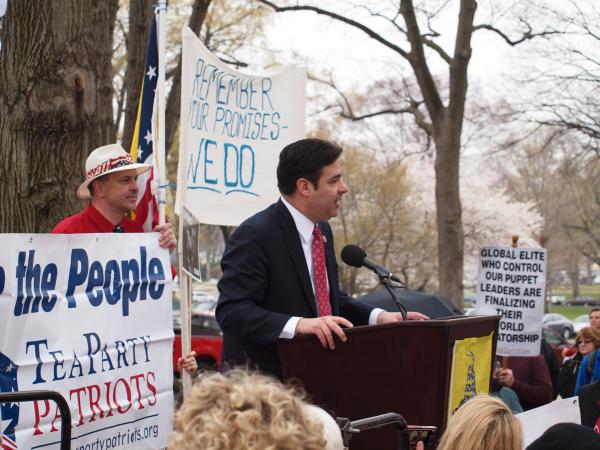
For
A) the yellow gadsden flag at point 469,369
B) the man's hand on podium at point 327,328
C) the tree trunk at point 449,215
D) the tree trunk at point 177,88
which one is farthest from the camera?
the tree trunk at point 449,215

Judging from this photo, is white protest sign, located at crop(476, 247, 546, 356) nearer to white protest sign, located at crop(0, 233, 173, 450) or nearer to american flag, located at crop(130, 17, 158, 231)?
american flag, located at crop(130, 17, 158, 231)

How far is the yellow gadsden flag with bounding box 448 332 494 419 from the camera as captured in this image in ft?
11.4

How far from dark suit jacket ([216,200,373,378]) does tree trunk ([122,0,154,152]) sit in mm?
8652

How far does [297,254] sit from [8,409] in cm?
151

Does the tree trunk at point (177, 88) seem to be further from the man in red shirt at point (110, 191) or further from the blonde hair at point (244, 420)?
the blonde hair at point (244, 420)

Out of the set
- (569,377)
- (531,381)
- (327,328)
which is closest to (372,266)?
(327,328)

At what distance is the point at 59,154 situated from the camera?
239 inches

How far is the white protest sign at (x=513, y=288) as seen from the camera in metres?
8.66

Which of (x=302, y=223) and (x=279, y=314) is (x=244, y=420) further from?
(x=302, y=223)

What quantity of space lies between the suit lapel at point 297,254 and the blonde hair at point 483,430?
1.12 meters

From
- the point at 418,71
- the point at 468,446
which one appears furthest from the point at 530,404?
the point at 418,71

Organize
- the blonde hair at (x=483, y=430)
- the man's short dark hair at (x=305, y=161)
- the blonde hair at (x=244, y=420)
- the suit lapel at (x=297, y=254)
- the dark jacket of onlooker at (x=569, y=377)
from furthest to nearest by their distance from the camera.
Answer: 1. the dark jacket of onlooker at (x=569, y=377)
2. the man's short dark hair at (x=305, y=161)
3. the suit lapel at (x=297, y=254)
4. the blonde hair at (x=483, y=430)
5. the blonde hair at (x=244, y=420)

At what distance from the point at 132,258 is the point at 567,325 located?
117 ft

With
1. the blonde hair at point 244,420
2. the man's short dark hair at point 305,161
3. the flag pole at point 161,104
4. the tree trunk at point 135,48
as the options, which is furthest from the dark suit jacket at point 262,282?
the tree trunk at point 135,48
